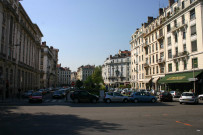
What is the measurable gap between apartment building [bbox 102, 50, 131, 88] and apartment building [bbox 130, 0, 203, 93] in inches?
1637

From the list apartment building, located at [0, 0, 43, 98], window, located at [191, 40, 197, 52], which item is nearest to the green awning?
window, located at [191, 40, 197, 52]

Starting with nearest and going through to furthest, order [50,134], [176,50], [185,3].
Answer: [50,134], [185,3], [176,50]

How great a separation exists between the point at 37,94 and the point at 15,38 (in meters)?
23.2

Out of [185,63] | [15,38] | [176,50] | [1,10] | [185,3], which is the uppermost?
[185,3]

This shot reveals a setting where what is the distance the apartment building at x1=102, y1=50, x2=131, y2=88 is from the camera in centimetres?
9512

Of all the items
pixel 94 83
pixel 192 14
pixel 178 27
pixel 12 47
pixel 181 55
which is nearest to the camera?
pixel 192 14

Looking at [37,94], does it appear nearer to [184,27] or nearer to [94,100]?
[94,100]

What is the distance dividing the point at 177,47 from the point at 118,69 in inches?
2408

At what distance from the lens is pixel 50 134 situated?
22.0 feet

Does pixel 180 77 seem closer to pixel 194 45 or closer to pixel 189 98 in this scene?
pixel 194 45

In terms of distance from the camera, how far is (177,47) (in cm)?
3841

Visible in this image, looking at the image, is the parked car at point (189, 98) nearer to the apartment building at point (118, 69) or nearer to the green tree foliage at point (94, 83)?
the green tree foliage at point (94, 83)

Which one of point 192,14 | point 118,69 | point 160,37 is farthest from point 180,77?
point 118,69

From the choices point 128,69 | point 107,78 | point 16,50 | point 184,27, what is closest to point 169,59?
point 184,27
